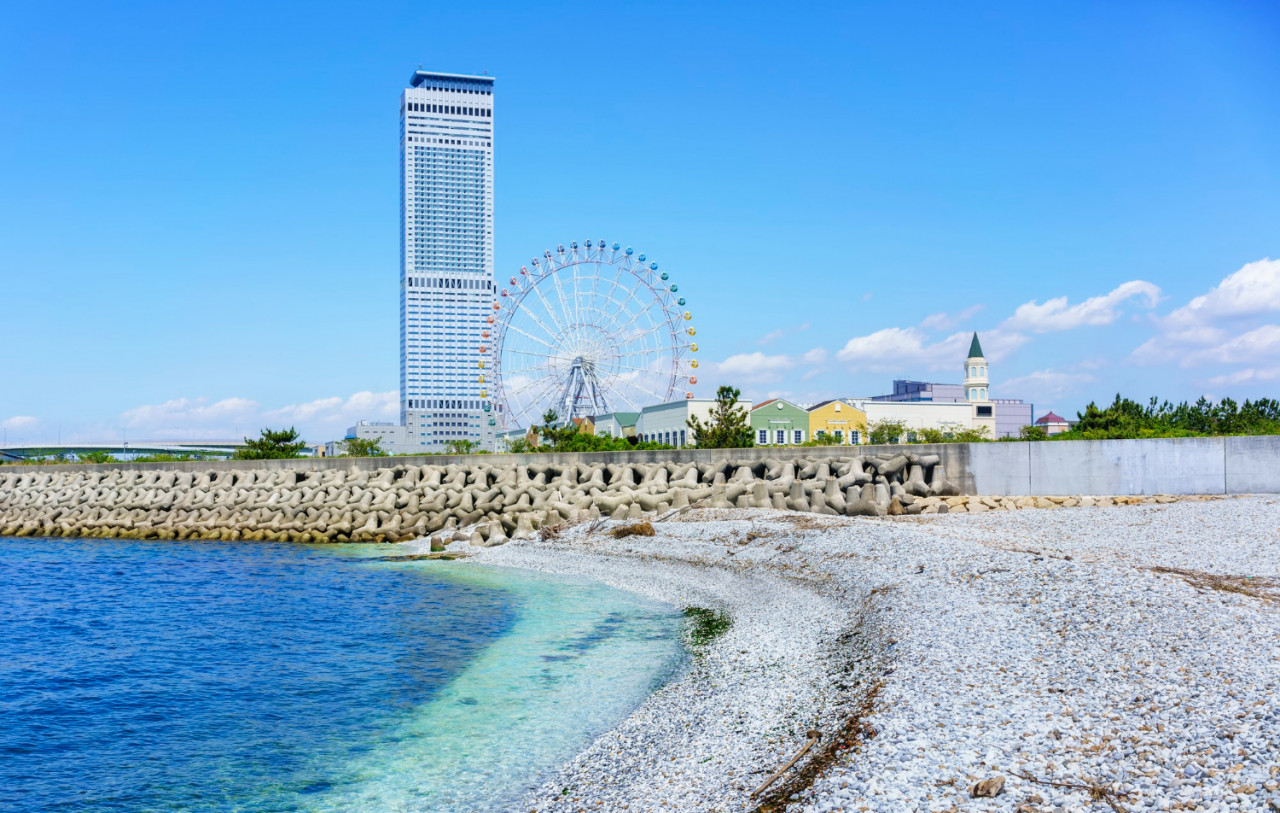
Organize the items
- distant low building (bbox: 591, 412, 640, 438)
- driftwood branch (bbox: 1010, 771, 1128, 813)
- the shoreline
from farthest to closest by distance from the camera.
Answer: distant low building (bbox: 591, 412, 640, 438) < the shoreline < driftwood branch (bbox: 1010, 771, 1128, 813)

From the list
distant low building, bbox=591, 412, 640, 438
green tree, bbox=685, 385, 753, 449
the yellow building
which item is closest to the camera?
green tree, bbox=685, 385, 753, 449

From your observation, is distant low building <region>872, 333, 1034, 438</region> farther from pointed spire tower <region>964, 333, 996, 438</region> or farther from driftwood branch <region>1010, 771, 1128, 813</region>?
driftwood branch <region>1010, 771, 1128, 813</region>

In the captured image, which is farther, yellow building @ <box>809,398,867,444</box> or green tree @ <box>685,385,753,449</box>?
yellow building @ <box>809,398,867,444</box>

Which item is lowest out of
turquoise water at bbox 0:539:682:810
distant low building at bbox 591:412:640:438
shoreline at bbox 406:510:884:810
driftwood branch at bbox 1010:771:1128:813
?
turquoise water at bbox 0:539:682:810

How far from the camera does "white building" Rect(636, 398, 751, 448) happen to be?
80062 mm

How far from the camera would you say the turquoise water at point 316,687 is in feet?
28.2

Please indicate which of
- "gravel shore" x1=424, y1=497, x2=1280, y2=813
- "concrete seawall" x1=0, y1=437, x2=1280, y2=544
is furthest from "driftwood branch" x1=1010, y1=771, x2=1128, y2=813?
"concrete seawall" x1=0, y1=437, x2=1280, y2=544

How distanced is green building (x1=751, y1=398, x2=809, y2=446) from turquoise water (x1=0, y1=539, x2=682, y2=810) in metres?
61.8

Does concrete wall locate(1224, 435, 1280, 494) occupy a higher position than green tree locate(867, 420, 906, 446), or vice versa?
green tree locate(867, 420, 906, 446)

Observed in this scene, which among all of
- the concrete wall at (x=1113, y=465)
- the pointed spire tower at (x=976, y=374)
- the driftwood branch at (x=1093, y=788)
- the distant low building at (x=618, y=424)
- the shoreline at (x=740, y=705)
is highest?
the pointed spire tower at (x=976, y=374)

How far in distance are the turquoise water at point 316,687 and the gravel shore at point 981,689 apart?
1224mm

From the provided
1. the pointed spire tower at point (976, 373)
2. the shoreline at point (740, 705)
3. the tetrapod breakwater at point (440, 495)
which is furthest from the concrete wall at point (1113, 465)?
the pointed spire tower at point (976, 373)

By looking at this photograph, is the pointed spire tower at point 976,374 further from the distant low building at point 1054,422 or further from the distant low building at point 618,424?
the distant low building at point 618,424

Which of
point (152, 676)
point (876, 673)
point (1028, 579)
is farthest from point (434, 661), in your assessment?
point (1028, 579)
